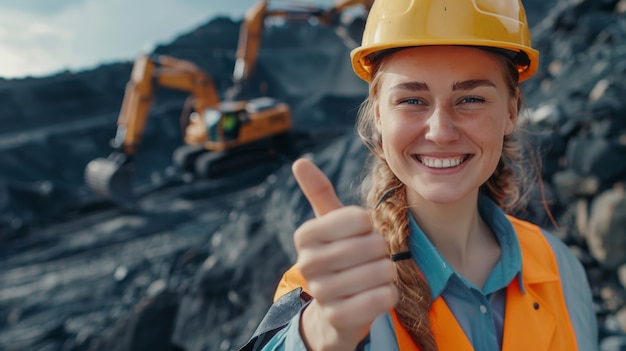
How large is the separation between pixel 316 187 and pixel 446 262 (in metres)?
0.59

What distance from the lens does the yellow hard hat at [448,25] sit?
1.18m

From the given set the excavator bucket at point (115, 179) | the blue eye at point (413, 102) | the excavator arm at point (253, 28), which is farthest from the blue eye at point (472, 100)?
the excavator arm at point (253, 28)

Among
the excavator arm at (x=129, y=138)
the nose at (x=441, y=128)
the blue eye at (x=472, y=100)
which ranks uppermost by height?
the excavator arm at (x=129, y=138)

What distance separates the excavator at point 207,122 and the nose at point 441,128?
1004 centimetres

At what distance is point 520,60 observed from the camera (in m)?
1.39

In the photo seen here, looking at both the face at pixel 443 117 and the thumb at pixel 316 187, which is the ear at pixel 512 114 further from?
the thumb at pixel 316 187

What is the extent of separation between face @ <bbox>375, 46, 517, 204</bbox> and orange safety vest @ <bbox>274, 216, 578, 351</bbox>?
0.33 meters

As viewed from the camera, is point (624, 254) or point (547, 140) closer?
point (624, 254)

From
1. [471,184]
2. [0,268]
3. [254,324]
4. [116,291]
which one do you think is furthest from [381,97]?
[0,268]

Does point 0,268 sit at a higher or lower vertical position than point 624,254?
higher

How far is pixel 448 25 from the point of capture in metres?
1.19

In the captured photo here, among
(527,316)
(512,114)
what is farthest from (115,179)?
(527,316)

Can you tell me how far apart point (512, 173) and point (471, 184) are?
24.5 inches

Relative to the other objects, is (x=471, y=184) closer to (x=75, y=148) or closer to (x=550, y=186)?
(x=550, y=186)
